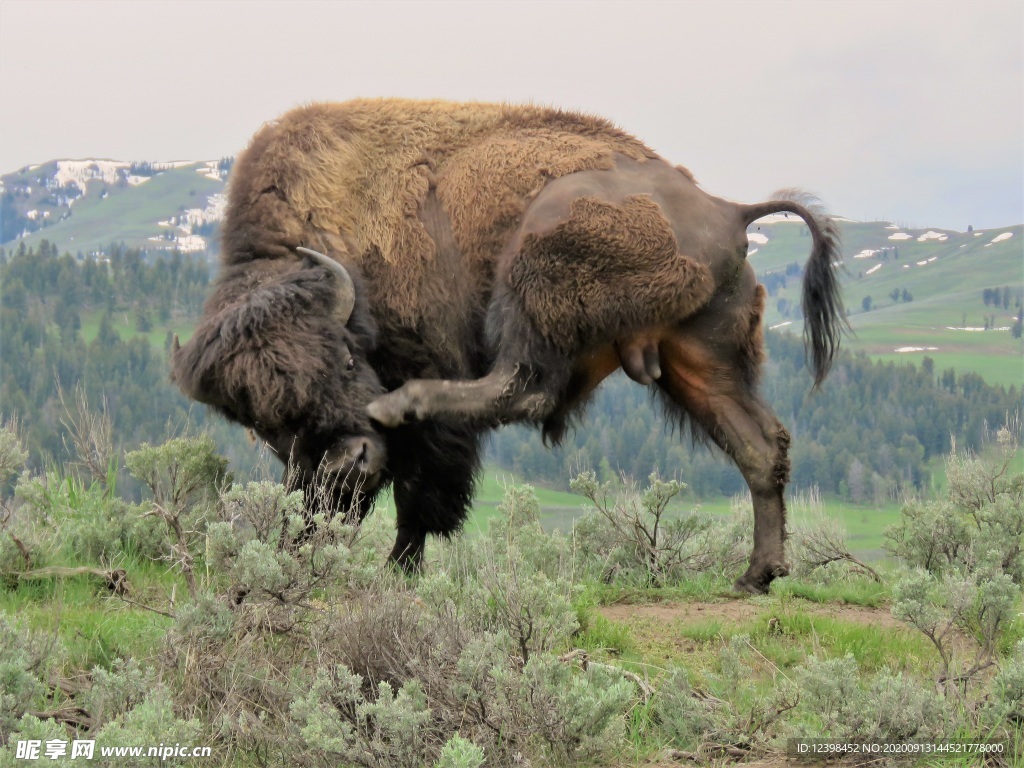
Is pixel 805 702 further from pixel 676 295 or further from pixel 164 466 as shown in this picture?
pixel 164 466

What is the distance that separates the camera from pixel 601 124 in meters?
6.57

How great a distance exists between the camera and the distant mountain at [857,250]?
6031 centimetres

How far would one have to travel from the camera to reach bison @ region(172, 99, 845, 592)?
5652 millimetres

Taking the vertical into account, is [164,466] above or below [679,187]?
below

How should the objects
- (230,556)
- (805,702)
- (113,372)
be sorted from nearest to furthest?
1. (805,702)
2. (230,556)
3. (113,372)

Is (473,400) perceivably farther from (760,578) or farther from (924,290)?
(924,290)

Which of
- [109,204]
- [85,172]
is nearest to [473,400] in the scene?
[109,204]

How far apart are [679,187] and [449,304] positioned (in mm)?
1450

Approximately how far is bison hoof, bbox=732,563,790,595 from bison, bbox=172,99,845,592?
1cm

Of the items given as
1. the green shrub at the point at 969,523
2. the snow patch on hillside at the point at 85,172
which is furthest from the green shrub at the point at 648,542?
the snow patch on hillside at the point at 85,172

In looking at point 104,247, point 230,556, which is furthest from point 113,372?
point 230,556

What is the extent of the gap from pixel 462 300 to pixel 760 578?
2.26 meters

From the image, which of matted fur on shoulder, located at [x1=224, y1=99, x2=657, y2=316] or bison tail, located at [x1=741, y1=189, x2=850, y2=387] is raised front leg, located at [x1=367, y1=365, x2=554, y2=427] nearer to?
matted fur on shoulder, located at [x1=224, y1=99, x2=657, y2=316]

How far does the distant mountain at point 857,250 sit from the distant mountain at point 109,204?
7.1 inches
